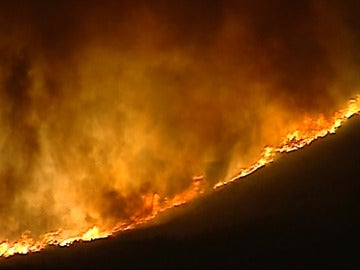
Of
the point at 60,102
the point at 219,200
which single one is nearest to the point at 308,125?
the point at 219,200

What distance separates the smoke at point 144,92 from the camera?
2.00 m

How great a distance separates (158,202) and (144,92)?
336 millimetres

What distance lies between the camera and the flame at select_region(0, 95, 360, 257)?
6.41 ft

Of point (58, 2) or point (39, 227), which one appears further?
point (58, 2)

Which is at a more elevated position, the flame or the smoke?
the smoke

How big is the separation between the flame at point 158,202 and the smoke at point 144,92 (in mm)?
22

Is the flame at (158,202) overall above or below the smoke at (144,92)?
below

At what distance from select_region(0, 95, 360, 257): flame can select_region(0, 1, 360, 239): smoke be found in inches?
0.9

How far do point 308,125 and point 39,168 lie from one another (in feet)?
2.63

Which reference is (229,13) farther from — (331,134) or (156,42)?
(331,134)

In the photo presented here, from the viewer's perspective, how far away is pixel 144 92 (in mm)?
2062

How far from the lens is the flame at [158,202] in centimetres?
195

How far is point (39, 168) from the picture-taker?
202 cm

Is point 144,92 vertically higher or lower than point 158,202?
higher
